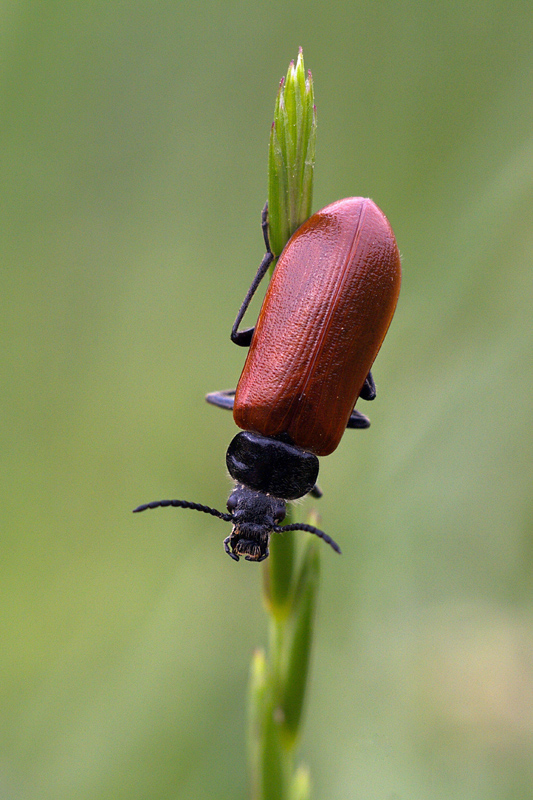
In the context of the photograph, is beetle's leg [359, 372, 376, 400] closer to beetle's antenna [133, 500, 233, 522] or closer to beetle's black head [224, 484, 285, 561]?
beetle's black head [224, 484, 285, 561]

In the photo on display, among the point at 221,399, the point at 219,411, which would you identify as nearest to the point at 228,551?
the point at 221,399

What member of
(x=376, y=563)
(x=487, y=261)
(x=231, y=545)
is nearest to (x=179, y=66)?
(x=487, y=261)

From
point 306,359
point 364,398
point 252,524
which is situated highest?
point 306,359

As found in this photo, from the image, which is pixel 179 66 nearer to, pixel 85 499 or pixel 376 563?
pixel 85 499

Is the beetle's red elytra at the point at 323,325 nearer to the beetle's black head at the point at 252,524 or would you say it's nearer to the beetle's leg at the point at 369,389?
the beetle's leg at the point at 369,389

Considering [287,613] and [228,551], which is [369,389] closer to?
[228,551]

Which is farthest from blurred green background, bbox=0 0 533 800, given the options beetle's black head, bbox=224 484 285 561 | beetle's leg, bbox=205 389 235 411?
beetle's leg, bbox=205 389 235 411
